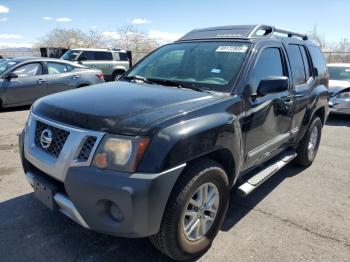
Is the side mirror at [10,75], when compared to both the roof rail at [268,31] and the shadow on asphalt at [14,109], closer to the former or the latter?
the shadow on asphalt at [14,109]

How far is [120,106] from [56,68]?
8.23 metres

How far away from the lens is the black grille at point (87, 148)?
7.98 feet

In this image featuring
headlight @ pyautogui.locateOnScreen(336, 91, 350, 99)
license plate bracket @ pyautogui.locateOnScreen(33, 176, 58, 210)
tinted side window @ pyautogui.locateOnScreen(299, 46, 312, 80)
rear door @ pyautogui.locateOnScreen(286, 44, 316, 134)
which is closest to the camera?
license plate bracket @ pyautogui.locateOnScreen(33, 176, 58, 210)

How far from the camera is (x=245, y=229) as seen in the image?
3.42 meters

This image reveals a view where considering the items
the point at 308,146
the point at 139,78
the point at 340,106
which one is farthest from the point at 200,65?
the point at 340,106

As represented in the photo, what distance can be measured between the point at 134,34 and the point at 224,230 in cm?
4324

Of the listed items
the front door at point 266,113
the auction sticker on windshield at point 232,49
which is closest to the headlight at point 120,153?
the front door at point 266,113

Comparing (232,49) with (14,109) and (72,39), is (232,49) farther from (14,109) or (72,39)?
(72,39)

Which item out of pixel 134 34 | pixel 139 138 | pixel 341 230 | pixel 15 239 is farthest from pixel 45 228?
pixel 134 34

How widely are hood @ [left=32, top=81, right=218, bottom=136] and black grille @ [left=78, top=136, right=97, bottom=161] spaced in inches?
3.2

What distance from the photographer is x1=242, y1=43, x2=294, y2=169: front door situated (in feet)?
11.2

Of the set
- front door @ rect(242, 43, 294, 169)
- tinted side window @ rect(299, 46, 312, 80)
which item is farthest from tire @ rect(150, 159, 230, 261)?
tinted side window @ rect(299, 46, 312, 80)

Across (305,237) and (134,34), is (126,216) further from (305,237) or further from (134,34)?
(134,34)

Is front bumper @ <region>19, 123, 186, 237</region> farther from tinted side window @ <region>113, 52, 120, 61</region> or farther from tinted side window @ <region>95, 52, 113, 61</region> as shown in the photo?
tinted side window @ <region>113, 52, 120, 61</region>
